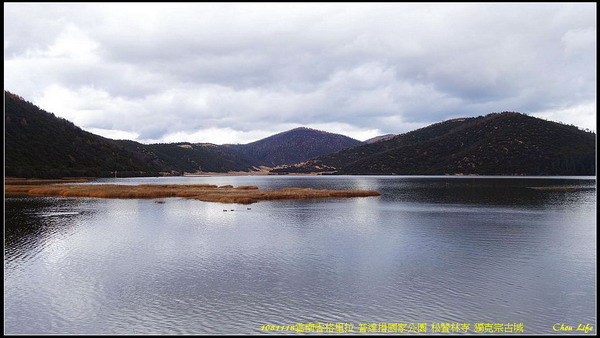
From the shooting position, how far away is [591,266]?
105 feet

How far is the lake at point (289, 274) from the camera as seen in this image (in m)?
21.4

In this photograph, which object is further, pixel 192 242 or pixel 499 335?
pixel 192 242

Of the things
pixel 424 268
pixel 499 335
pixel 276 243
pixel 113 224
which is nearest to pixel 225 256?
pixel 276 243

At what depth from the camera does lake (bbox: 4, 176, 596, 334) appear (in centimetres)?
2141

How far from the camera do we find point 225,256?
3600 centimetres

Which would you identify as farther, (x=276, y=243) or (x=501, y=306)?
(x=276, y=243)

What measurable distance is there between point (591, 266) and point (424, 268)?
13.0 m

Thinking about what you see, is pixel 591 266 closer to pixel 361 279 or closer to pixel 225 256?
pixel 361 279

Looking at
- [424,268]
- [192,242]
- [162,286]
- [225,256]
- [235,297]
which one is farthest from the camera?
A: [192,242]

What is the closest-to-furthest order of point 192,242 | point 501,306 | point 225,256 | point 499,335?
point 499,335 < point 501,306 < point 225,256 < point 192,242

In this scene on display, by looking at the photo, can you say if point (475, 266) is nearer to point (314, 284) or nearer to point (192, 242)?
point (314, 284)

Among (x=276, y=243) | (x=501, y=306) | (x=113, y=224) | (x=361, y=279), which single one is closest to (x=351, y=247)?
(x=276, y=243)

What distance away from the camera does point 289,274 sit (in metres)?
29.8

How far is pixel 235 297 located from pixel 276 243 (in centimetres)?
1739
